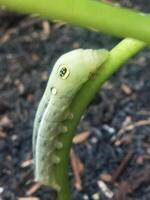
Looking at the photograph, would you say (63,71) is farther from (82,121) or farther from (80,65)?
(82,121)

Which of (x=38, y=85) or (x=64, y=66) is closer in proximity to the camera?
(x=64, y=66)

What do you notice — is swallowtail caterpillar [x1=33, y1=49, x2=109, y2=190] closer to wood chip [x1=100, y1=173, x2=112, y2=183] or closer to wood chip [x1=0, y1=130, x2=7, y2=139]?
wood chip [x1=100, y1=173, x2=112, y2=183]

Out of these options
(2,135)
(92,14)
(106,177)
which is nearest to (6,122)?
(2,135)

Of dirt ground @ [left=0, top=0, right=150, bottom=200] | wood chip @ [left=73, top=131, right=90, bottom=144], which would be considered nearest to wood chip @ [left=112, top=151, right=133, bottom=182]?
dirt ground @ [left=0, top=0, right=150, bottom=200]

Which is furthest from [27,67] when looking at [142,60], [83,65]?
[83,65]

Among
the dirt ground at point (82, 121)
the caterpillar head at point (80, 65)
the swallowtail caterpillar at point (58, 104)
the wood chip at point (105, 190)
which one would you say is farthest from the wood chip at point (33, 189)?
the caterpillar head at point (80, 65)

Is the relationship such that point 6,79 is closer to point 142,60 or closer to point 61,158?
point 142,60

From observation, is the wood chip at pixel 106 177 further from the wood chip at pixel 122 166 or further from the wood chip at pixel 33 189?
the wood chip at pixel 33 189
